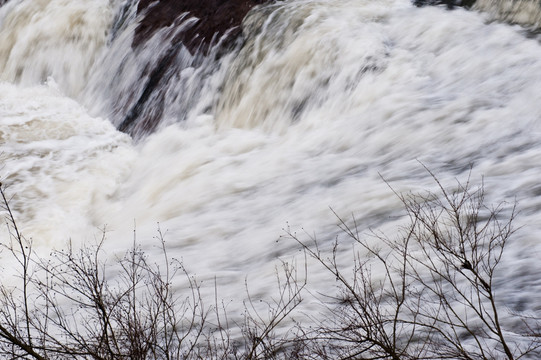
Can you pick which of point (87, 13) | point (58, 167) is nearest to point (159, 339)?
point (58, 167)

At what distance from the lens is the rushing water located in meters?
6.36

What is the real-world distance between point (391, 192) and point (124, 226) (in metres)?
2.89

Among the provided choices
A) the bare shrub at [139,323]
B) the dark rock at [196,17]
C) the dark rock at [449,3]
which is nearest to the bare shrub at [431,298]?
the bare shrub at [139,323]

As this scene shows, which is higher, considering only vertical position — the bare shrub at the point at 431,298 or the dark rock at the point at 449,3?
the dark rock at the point at 449,3

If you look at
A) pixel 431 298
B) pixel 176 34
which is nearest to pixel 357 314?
pixel 431 298

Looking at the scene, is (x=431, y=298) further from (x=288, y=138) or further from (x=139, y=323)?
Answer: (x=288, y=138)

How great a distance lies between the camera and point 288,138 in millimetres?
8336

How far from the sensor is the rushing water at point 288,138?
6355 millimetres

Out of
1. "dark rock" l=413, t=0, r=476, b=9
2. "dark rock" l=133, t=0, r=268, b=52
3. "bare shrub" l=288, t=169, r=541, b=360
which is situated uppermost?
"dark rock" l=413, t=0, r=476, b=9

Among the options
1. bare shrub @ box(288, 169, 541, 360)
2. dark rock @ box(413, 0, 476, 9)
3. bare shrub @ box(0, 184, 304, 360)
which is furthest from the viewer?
dark rock @ box(413, 0, 476, 9)

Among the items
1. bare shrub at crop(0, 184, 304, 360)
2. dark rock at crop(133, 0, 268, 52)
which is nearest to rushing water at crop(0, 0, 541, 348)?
dark rock at crop(133, 0, 268, 52)

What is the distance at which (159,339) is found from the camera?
474 centimetres

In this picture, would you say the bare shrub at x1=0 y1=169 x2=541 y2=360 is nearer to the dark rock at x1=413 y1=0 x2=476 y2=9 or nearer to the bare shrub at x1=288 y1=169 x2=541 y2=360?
the bare shrub at x1=288 y1=169 x2=541 y2=360

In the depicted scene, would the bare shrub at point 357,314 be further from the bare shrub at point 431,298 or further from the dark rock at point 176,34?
the dark rock at point 176,34
